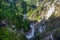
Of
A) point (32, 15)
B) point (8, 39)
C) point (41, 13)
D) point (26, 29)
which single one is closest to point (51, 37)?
point (26, 29)

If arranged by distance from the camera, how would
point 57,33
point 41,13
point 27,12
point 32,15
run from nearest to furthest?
1. point 57,33
2. point 41,13
3. point 32,15
4. point 27,12

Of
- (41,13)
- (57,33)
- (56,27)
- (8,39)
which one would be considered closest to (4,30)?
(8,39)

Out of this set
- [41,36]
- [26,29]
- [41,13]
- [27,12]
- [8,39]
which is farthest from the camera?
[27,12]

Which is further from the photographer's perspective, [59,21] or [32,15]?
[32,15]

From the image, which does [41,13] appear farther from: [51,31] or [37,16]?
[51,31]

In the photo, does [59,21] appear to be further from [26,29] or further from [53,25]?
[26,29]

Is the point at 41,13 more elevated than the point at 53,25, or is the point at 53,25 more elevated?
the point at 41,13

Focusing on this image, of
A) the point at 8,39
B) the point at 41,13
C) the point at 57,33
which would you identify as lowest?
the point at 8,39

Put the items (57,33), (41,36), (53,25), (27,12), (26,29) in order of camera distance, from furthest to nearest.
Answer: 1. (27,12)
2. (26,29)
3. (53,25)
4. (41,36)
5. (57,33)

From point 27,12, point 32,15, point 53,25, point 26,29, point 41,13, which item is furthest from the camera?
point 27,12

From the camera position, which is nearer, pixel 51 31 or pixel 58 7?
pixel 51 31
